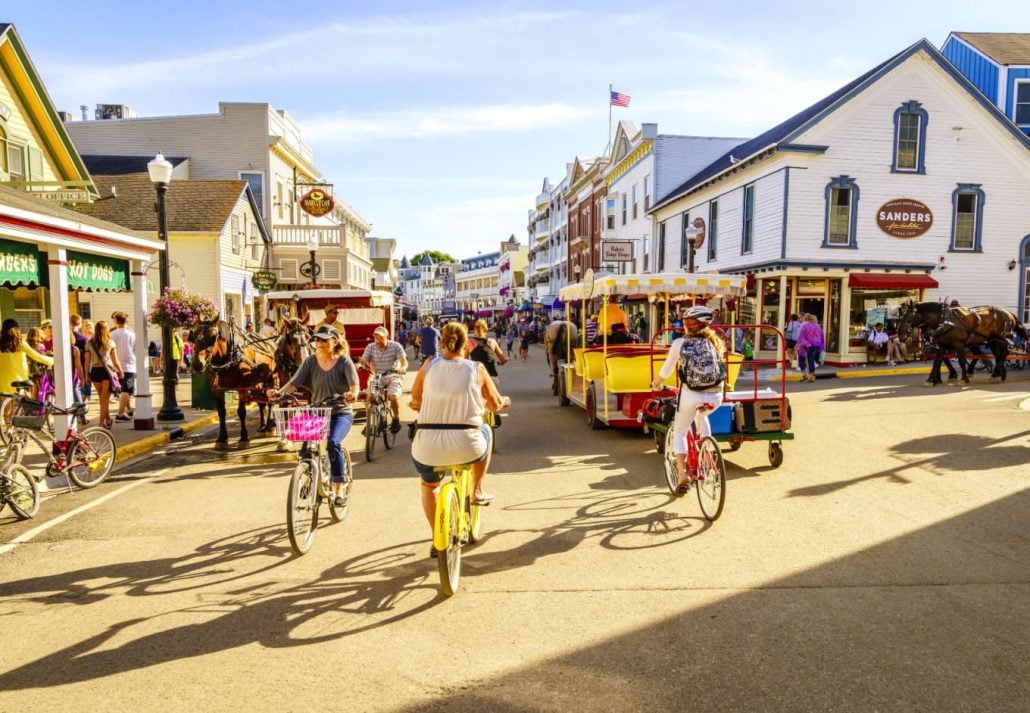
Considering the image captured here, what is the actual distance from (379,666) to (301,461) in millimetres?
2374

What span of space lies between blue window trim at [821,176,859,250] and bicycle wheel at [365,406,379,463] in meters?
18.2

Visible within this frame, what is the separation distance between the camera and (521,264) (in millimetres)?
93375

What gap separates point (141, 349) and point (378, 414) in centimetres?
434

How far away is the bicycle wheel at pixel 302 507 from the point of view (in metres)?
5.86

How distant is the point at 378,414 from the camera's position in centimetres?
1075

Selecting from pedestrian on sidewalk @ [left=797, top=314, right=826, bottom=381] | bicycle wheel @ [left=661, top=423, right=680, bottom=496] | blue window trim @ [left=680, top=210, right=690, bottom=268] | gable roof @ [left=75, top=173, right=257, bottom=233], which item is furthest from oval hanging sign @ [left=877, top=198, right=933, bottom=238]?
gable roof @ [left=75, top=173, right=257, bottom=233]

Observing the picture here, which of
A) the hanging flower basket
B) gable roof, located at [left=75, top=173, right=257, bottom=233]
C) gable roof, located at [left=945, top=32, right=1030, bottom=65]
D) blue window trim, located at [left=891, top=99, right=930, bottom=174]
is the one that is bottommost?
the hanging flower basket

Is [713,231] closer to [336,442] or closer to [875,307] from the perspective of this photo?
[875,307]

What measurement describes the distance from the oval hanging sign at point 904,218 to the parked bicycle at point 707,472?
20011mm

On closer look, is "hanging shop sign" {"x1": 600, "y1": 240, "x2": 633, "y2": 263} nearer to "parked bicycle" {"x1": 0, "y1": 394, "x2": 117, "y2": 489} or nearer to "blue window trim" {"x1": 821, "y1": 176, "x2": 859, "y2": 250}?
"blue window trim" {"x1": 821, "y1": 176, "x2": 859, "y2": 250}

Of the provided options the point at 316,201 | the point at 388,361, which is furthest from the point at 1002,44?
the point at 388,361

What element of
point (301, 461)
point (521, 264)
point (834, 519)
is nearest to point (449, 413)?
point (301, 461)

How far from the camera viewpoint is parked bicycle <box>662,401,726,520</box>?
6.81 metres

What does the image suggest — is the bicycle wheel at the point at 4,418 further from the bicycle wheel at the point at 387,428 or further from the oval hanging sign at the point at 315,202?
the oval hanging sign at the point at 315,202
